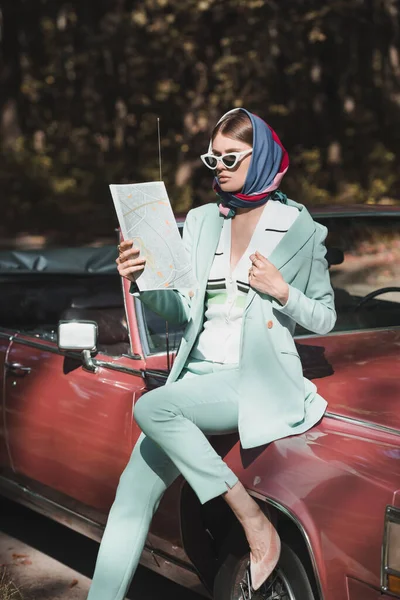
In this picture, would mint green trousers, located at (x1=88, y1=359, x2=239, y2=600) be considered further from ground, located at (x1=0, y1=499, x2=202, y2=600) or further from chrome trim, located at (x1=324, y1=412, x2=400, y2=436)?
ground, located at (x1=0, y1=499, x2=202, y2=600)

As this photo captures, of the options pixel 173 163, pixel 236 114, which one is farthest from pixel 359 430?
pixel 173 163

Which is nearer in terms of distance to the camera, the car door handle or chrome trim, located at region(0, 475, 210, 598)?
chrome trim, located at region(0, 475, 210, 598)

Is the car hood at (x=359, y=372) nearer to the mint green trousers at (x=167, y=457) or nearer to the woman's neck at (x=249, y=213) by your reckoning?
the mint green trousers at (x=167, y=457)

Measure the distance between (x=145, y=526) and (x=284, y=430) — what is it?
2.08 feet

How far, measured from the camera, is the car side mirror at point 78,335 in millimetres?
4023

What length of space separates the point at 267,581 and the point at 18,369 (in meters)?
1.90

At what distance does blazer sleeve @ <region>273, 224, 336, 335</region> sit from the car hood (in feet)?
0.91

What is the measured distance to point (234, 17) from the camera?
21.0 metres

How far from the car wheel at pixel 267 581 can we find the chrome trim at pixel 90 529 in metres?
0.27

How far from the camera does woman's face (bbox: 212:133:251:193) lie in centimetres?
339

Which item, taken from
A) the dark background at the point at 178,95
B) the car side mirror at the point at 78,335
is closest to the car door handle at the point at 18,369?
the car side mirror at the point at 78,335

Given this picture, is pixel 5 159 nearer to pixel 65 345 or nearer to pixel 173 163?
pixel 173 163

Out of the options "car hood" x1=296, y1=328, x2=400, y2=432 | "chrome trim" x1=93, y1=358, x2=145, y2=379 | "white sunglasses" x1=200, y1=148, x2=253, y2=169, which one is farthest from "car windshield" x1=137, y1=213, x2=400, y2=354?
"white sunglasses" x1=200, y1=148, x2=253, y2=169

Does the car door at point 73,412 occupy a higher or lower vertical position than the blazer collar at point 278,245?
lower
